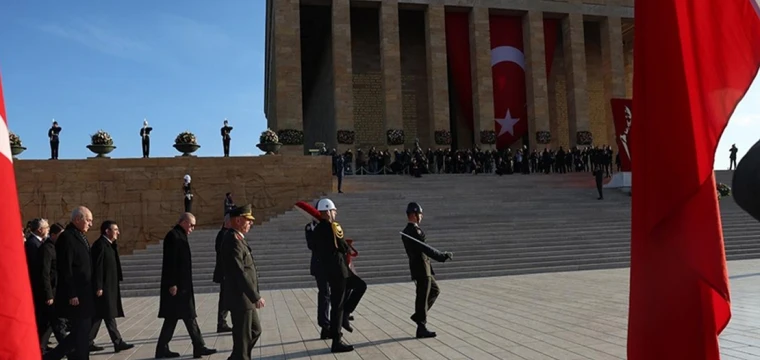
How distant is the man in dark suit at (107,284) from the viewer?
6383 millimetres

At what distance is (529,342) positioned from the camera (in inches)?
244

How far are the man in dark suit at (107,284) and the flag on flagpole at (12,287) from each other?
4.99 m

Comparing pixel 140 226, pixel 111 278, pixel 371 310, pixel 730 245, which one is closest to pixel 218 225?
pixel 140 226

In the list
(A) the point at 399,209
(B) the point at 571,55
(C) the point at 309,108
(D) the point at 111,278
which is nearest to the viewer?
(D) the point at 111,278

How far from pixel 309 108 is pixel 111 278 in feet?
127

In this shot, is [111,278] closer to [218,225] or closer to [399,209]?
[399,209]

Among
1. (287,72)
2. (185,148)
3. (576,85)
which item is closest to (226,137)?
(185,148)

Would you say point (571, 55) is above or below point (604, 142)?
above

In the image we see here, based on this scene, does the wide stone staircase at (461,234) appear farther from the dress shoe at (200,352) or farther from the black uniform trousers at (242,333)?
the black uniform trousers at (242,333)

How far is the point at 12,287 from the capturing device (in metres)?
1.65

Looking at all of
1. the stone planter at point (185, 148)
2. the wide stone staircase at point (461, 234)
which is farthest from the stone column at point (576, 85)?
the stone planter at point (185, 148)

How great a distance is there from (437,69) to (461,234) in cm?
1699

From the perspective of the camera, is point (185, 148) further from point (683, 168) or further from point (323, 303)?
point (683, 168)

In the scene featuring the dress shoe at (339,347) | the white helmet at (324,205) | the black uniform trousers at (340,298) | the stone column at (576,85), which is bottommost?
the dress shoe at (339,347)
